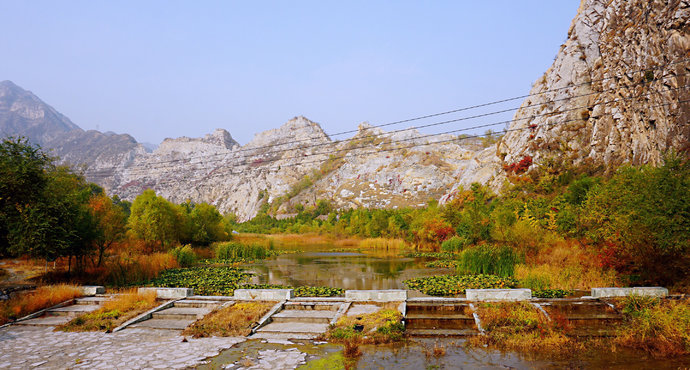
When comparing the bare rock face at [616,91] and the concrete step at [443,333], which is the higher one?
the bare rock face at [616,91]

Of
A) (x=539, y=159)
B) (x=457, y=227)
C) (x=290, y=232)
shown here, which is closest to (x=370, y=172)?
(x=290, y=232)

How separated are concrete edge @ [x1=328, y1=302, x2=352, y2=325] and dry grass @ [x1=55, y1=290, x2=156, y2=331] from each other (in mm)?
6097

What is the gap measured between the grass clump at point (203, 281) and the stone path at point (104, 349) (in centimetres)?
652

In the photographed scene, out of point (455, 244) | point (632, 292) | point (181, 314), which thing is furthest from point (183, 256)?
point (632, 292)

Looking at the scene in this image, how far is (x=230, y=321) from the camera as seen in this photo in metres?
11.1

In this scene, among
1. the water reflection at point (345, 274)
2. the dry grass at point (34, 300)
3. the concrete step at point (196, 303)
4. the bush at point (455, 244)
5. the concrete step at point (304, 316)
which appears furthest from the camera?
the bush at point (455, 244)

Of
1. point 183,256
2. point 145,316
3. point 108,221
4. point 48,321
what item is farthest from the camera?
point 183,256

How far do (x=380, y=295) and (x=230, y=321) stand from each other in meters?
4.80

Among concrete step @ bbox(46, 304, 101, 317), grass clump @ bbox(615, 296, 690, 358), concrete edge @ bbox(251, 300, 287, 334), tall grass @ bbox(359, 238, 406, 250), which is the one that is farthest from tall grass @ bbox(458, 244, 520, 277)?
tall grass @ bbox(359, 238, 406, 250)

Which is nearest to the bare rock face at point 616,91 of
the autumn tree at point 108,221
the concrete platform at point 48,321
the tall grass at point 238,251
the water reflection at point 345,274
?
the water reflection at point 345,274

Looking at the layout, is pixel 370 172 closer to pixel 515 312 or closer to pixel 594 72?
pixel 594 72

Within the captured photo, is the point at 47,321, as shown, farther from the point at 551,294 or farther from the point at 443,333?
the point at 551,294

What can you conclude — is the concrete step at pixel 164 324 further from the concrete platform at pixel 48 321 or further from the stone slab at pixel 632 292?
the stone slab at pixel 632 292

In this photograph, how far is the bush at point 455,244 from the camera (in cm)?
3585
